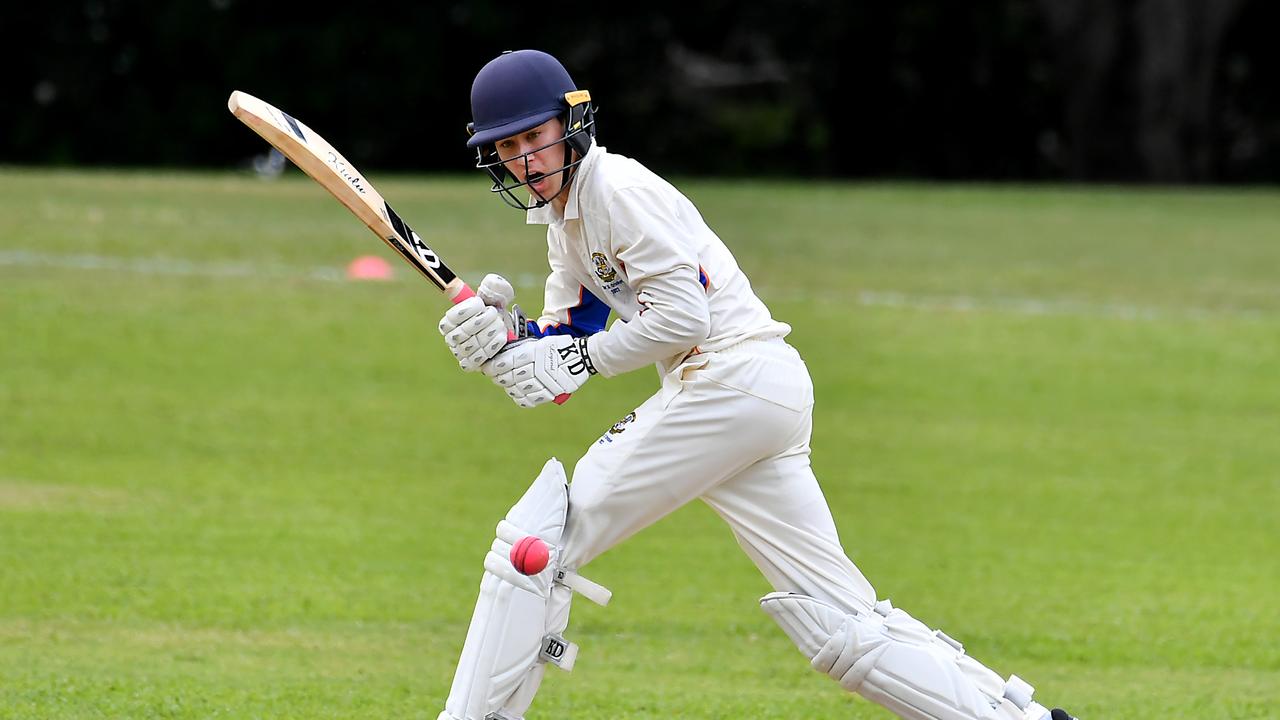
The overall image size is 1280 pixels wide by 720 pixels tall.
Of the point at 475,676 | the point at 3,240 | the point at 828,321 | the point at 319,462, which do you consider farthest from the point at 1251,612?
the point at 3,240

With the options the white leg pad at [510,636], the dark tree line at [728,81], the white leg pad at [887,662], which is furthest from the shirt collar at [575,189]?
the dark tree line at [728,81]

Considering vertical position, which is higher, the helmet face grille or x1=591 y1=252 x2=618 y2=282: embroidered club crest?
the helmet face grille

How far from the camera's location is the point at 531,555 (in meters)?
4.19

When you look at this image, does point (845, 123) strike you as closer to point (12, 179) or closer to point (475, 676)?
point (12, 179)

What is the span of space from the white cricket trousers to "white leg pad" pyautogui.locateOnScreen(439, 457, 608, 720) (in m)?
0.11

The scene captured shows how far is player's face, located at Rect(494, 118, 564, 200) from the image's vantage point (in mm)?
4434

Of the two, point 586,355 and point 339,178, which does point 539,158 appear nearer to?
point 586,355

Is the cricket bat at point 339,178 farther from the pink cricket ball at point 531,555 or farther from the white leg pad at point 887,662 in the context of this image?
the white leg pad at point 887,662

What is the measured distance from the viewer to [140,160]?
3362cm

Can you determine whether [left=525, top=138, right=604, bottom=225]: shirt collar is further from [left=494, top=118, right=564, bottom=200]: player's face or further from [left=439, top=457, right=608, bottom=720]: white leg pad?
[left=439, top=457, right=608, bottom=720]: white leg pad

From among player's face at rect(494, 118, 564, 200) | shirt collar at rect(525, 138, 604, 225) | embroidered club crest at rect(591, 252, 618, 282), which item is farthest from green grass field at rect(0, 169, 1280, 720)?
player's face at rect(494, 118, 564, 200)

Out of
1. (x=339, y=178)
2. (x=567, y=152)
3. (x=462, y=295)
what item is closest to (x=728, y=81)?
Result: (x=339, y=178)

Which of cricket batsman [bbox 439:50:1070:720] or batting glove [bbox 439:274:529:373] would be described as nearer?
cricket batsman [bbox 439:50:1070:720]

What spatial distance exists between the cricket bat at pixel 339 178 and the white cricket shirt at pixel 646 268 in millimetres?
331
